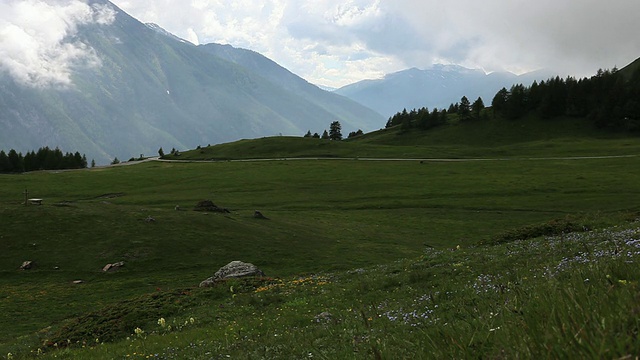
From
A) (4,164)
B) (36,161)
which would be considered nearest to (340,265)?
(4,164)

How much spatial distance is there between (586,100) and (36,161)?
250 metres

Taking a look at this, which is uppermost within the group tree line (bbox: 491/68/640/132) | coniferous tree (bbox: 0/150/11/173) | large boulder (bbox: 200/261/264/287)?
tree line (bbox: 491/68/640/132)

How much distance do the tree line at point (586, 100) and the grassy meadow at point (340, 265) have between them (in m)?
79.1

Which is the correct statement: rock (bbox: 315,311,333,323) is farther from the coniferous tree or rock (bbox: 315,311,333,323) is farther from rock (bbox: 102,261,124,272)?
the coniferous tree

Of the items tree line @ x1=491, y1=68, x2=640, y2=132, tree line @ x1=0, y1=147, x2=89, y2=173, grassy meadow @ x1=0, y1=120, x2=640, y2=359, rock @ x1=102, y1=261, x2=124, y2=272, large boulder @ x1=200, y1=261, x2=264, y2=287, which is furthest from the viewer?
tree line @ x1=491, y1=68, x2=640, y2=132

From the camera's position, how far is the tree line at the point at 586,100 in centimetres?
17000

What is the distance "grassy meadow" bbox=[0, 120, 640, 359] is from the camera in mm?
4090

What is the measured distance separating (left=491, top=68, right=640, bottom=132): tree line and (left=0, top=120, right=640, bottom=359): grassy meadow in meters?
79.1

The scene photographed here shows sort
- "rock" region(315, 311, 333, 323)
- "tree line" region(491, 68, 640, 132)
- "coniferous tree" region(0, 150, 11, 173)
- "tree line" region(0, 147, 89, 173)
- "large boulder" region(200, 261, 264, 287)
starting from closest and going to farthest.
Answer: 1. "rock" region(315, 311, 333, 323)
2. "large boulder" region(200, 261, 264, 287)
3. "coniferous tree" region(0, 150, 11, 173)
4. "tree line" region(0, 147, 89, 173)
5. "tree line" region(491, 68, 640, 132)

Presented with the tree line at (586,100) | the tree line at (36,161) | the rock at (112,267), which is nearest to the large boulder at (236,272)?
the rock at (112,267)

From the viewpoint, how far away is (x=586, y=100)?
18400 centimetres

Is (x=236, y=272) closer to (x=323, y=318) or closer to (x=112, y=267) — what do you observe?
(x=112, y=267)

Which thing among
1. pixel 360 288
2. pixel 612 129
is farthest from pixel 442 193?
pixel 612 129

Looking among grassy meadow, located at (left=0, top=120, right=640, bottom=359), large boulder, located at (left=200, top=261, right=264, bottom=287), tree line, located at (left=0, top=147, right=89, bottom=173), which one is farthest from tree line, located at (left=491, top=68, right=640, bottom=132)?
tree line, located at (left=0, top=147, right=89, bottom=173)
